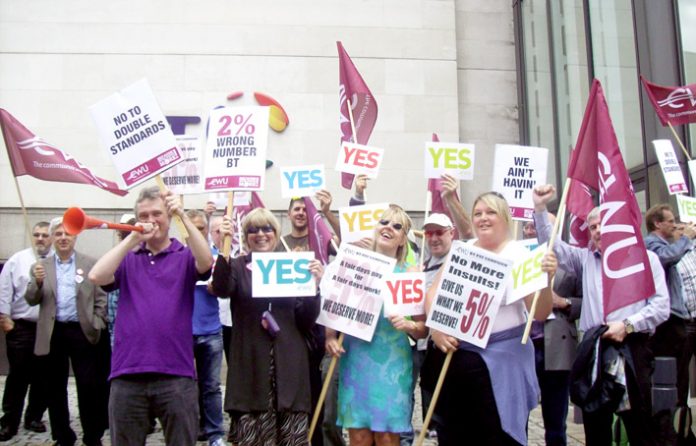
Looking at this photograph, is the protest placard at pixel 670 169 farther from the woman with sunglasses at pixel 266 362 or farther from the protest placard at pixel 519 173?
the woman with sunglasses at pixel 266 362

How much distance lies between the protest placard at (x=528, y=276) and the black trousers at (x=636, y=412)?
1109mm

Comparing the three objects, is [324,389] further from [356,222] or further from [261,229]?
[356,222]

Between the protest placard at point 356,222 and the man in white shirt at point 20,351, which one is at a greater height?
the protest placard at point 356,222

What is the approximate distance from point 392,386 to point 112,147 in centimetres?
223

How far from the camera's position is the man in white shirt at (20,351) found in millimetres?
6332

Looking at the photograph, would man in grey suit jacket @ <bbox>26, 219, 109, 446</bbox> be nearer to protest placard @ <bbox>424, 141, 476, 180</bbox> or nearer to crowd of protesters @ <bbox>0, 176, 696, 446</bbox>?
crowd of protesters @ <bbox>0, 176, 696, 446</bbox>

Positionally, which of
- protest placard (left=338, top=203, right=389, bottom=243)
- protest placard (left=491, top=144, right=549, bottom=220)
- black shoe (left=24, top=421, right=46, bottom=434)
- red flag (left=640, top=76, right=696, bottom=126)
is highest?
red flag (left=640, top=76, right=696, bottom=126)

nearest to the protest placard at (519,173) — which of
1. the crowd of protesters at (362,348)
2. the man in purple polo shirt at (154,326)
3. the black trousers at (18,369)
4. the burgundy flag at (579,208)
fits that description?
the burgundy flag at (579,208)

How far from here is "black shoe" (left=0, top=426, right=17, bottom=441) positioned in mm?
6276

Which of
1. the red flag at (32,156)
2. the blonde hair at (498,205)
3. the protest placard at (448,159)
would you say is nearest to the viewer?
the blonde hair at (498,205)

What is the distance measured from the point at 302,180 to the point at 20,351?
2.90 metres

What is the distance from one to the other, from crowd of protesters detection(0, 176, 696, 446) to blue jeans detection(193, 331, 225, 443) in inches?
1.2

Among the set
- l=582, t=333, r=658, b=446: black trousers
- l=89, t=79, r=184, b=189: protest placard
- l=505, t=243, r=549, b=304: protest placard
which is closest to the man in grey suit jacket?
l=89, t=79, r=184, b=189: protest placard

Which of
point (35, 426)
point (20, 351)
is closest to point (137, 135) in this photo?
point (20, 351)
